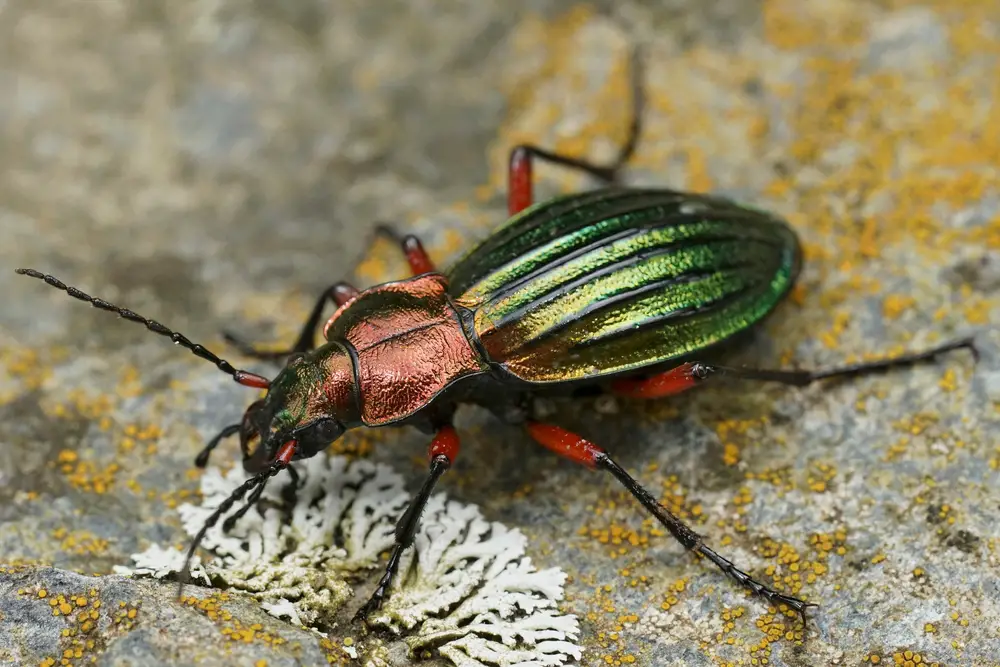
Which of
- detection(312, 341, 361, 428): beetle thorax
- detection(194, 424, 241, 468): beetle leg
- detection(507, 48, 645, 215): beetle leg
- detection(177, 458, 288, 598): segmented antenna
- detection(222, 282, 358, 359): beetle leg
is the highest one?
detection(507, 48, 645, 215): beetle leg

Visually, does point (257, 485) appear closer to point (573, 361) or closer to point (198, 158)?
point (573, 361)

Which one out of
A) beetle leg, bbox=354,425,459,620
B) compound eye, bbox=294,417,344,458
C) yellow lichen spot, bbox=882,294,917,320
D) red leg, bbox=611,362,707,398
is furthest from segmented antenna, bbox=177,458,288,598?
yellow lichen spot, bbox=882,294,917,320

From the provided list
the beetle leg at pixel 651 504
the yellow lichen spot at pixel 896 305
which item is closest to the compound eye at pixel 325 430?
the beetle leg at pixel 651 504

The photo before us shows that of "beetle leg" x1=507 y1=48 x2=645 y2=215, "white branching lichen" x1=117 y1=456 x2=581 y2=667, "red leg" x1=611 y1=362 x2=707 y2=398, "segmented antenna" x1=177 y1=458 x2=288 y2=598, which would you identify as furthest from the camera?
"beetle leg" x1=507 y1=48 x2=645 y2=215

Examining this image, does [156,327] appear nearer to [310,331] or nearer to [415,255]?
[310,331]

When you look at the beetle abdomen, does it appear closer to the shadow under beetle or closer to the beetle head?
the shadow under beetle

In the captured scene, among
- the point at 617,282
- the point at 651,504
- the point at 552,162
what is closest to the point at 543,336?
the point at 617,282

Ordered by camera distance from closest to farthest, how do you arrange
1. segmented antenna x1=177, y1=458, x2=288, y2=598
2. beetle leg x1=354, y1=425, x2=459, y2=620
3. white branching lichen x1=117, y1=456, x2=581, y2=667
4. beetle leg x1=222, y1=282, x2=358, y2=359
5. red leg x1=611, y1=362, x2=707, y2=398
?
segmented antenna x1=177, y1=458, x2=288, y2=598
white branching lichen x1=117, y1=456, x2=581, y2=667
beetle leg x1=354, y1=425, x2=459, y2=620
red leg x1=611, y1=362, x2=707, y2=398
beetle leg x1=222, y1=282, x2=358, y2=359

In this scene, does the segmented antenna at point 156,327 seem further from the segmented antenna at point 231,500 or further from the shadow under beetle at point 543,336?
the segmented antenna at point 231,500
